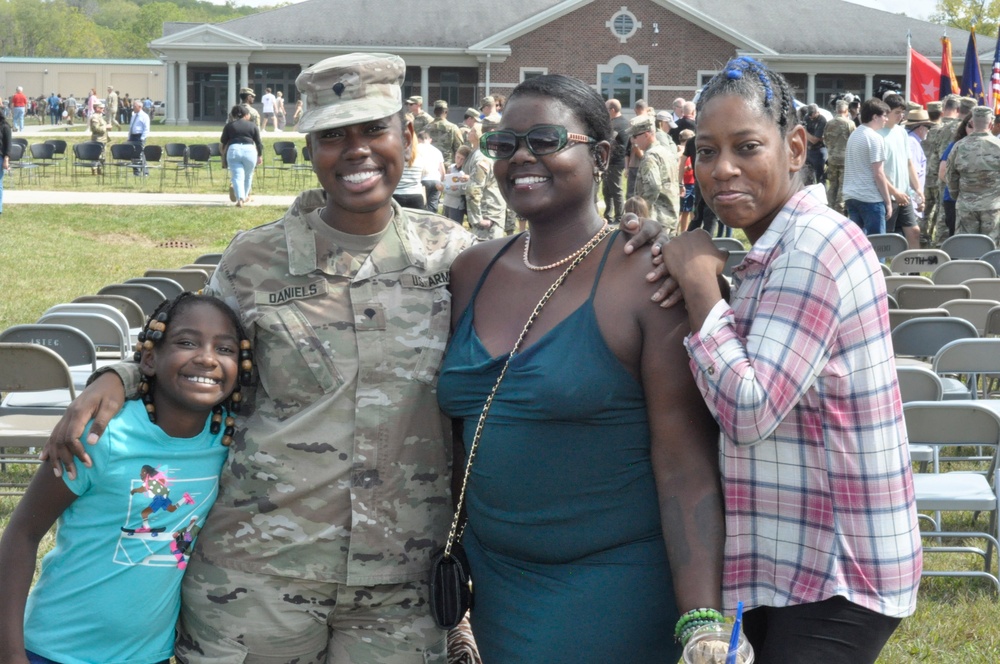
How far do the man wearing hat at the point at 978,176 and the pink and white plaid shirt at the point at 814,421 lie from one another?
38.9 ft

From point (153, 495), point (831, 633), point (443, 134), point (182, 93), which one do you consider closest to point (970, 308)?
point (831, 633)

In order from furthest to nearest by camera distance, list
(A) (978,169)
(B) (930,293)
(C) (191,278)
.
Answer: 1. (A) (978,169)
2. (C) (191,278)
3. (B) (930,293)

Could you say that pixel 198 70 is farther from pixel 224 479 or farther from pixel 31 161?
pixel 224 479

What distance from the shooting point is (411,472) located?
8.68 ft

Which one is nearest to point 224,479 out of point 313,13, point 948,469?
point 948,469

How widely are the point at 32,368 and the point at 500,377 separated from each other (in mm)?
4305

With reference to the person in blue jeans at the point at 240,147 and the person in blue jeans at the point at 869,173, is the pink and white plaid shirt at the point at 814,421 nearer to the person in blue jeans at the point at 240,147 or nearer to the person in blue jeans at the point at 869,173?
the person in blue jeans at the point at 869,173

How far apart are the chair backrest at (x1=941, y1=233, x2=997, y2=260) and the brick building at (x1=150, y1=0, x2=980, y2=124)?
33900 millimetres

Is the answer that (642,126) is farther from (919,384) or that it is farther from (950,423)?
(950,423)

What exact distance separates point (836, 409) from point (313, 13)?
49.1 m

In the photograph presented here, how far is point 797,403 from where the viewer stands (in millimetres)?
2154

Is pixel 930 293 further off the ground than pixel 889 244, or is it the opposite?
pixel 889 244

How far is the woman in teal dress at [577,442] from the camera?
7.48 ft

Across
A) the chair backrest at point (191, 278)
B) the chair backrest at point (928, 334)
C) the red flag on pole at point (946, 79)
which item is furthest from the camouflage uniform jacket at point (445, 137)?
the chair backrest at point (928, 334)
